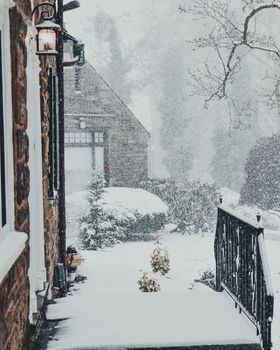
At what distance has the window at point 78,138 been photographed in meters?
23.9

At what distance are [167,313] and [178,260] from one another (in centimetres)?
1028

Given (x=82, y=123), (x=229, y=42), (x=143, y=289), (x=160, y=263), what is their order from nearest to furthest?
(x=143, y=289) → (x=160, y=263) → (x=229, y=42) → (x=82, y=123)

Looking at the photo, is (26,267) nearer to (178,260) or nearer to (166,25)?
(178,260)

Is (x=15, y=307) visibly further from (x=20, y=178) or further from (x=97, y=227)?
(x=97, y=227)

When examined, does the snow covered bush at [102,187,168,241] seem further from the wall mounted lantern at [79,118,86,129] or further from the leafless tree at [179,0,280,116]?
the wall mounted lantern at [79,118,86,129]

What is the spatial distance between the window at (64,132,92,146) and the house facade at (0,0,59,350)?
17.9 m

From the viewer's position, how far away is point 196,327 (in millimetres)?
4637

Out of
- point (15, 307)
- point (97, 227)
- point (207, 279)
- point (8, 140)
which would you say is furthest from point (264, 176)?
point (8, 140)

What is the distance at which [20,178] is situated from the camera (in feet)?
12.8

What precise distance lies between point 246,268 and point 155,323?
0.93m

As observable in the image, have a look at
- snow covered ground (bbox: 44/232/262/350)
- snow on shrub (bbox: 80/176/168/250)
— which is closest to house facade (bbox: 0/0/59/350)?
snow covered ground (bbox: 44/232/262/350)

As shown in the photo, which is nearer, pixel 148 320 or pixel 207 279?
pixel 148 320

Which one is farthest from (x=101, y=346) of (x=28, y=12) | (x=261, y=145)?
(x=261, y=145)

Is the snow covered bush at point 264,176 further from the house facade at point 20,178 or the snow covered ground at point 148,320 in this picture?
the house facade at point 20,178
